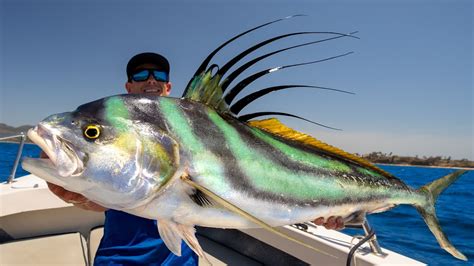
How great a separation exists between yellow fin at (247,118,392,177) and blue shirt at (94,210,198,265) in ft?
3.62

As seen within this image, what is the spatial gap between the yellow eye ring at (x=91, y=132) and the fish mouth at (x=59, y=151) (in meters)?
0.08

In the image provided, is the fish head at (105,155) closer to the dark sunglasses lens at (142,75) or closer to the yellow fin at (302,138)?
the yellow fin at (302,138)

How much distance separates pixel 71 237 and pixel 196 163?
4424 millimetres

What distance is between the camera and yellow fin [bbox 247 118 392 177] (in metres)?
2.12

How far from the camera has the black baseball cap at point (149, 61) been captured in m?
2.89

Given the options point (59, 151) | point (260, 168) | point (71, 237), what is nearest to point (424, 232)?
point (71, 237)

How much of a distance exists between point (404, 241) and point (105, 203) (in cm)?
1231

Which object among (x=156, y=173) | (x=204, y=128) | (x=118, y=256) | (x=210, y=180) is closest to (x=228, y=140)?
(x=204, y=128)

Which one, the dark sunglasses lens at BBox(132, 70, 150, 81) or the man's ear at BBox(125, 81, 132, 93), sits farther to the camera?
the man's ear at BBox(125, 81, 132, 93)

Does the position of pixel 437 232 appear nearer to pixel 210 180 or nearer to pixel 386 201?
pixel 386 201

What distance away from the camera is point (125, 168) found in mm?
1581

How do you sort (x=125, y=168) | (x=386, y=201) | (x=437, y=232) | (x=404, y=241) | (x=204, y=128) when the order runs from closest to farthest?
(x=125, y=168) < (x=204, y=128) < (x=386, y=201) < (x=437, y=232) < (x=404, y=241)

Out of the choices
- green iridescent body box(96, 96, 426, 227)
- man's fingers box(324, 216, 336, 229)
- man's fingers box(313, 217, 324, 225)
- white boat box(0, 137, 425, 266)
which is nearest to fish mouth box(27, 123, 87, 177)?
green iridescent body box(96, 96, 426, 227)

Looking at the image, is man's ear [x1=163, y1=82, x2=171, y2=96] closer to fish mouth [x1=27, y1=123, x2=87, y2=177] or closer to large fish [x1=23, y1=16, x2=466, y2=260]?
large fish [x1=23, y1=16, x2=466, y2=260]
